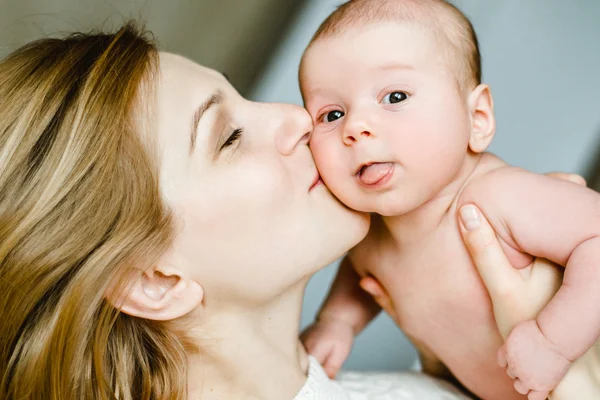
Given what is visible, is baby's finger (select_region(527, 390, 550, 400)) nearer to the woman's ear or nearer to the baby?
the baby

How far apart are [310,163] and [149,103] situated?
10.9 inches

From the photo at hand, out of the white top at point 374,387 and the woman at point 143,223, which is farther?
the white top at point 374,387

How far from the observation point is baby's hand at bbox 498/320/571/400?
1.00m

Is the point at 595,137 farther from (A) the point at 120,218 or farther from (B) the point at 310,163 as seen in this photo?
(A) the point at 120,218

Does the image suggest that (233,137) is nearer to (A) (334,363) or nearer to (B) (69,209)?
(B) (69,209)

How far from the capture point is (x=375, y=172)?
1.05 metres

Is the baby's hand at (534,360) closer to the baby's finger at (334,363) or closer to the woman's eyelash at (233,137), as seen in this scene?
the baby's finger at (334,363)

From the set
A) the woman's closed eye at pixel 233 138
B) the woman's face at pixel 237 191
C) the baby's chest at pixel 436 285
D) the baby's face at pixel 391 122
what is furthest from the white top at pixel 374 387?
the woman's closed eye at pixel 233 138

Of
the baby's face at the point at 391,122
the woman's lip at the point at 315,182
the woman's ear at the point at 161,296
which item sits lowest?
the woman's ear at the point at 161,296

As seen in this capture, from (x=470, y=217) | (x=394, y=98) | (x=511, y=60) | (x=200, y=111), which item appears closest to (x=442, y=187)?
(x=470, y=217)

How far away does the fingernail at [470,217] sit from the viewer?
42.9 inches

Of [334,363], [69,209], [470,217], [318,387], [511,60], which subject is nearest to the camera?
[69,209]

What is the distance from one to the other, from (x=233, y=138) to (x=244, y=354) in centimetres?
35

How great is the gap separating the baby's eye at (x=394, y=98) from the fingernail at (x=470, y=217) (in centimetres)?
20
